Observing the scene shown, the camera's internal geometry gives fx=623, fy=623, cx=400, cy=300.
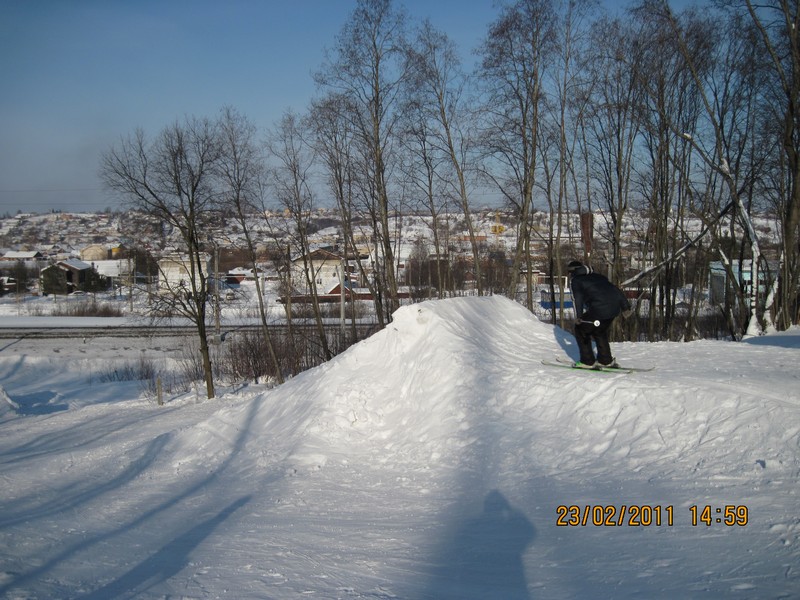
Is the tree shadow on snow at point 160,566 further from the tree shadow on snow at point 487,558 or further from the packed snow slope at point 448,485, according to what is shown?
the tree shadow on snow at point 487,558

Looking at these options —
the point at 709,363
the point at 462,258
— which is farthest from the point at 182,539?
the point at 462,258

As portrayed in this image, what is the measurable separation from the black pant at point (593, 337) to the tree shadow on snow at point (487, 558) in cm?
357

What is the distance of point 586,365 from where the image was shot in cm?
930

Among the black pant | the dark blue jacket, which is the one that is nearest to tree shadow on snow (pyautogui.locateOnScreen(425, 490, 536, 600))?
the black pant

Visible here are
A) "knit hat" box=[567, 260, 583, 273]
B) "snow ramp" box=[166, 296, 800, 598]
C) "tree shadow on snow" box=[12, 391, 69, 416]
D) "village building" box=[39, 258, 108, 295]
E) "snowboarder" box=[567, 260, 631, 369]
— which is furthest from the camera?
"village building" box=[39, 258, 108, 295]

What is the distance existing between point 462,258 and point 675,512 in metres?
49.3

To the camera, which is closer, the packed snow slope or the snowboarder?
the packed snow slope

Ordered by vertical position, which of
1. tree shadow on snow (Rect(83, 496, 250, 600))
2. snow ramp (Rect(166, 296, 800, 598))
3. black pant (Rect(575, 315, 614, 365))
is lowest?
tree shadow on snow (Rect(83, 496, 250, 600))

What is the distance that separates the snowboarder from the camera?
30.2 ft

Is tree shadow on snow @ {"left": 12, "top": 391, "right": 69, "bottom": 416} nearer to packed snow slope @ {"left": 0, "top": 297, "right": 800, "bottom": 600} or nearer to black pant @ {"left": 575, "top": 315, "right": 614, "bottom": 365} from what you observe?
packed snow slope @ {"left": 0, "top": 297, "right": 800, "bottom": 600}

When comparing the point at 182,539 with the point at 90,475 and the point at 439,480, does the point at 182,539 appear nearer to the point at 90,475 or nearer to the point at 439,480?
the point at 439,480

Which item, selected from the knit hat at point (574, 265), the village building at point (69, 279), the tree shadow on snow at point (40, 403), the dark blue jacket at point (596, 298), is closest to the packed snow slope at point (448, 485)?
the dark blue jacket at point (596, 298)

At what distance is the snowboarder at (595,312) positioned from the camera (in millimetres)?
9195

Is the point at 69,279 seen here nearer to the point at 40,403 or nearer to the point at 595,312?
the point at 40,403
